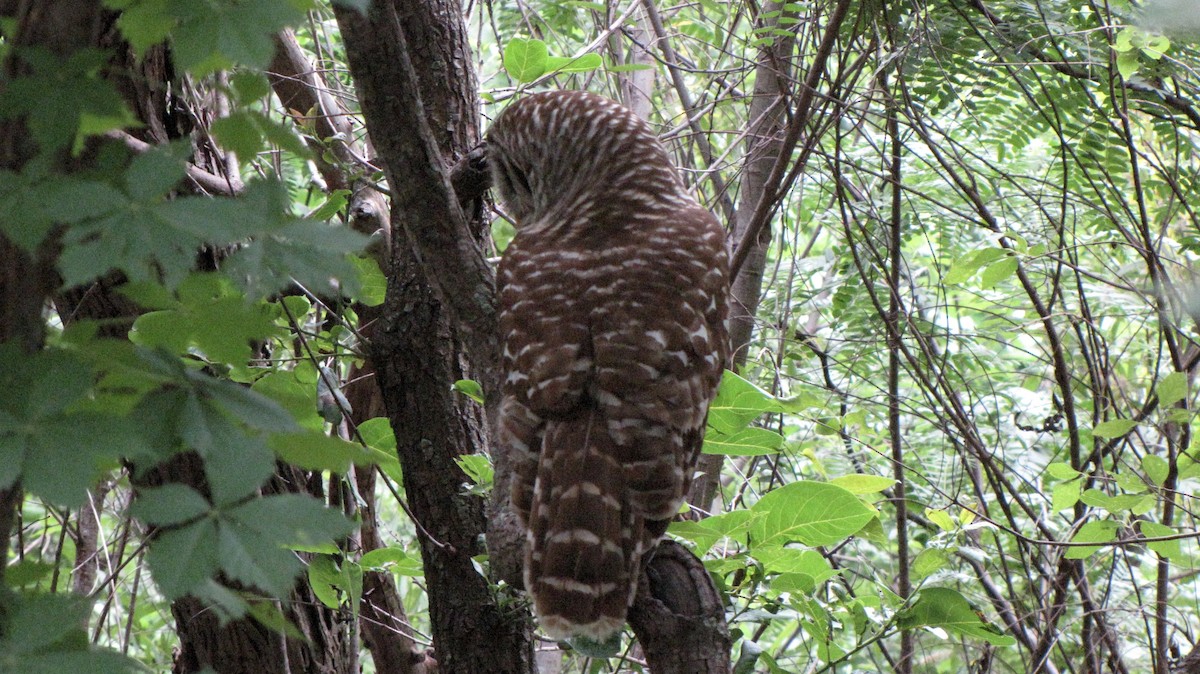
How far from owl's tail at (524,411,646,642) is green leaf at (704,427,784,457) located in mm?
306

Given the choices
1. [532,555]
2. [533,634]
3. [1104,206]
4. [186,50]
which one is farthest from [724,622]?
[1104,206]

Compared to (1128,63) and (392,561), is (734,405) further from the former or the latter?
(1128,63)

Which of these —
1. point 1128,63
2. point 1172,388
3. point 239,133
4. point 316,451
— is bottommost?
point 316,451

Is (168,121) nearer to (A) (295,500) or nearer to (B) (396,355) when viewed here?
(B) (396,355)

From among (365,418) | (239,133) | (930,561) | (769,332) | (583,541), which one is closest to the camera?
(239,133)

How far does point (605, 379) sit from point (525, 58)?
2.89ft

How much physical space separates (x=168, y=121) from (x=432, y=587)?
3.56ft

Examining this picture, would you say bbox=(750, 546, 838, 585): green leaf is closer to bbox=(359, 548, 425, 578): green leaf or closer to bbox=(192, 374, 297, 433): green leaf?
bbox=(359, 548, 425, 578): green leaf

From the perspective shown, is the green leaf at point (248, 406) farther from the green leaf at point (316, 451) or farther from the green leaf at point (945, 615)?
the green leaf at point (945, 615)

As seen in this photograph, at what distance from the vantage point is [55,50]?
77cm

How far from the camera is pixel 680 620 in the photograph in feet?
5.07

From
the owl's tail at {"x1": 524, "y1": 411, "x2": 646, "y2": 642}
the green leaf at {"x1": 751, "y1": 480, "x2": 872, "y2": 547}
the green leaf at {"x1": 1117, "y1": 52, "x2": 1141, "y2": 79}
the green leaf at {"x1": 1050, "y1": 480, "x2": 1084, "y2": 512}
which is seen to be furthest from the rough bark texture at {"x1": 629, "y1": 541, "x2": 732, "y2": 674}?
the green leaf at {"x1": 1117, "y1": 52, "x2": 1141, "y2": 79}

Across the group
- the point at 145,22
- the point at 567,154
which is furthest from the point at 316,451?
the point at 567,154

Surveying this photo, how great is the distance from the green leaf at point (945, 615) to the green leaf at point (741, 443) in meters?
0.35
